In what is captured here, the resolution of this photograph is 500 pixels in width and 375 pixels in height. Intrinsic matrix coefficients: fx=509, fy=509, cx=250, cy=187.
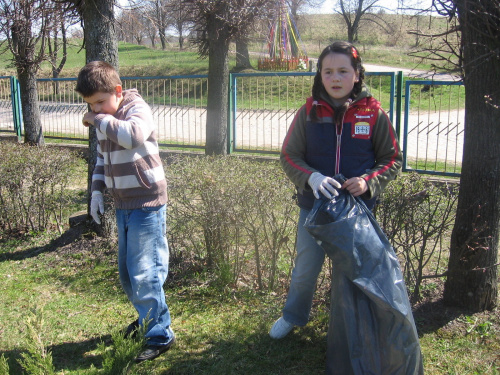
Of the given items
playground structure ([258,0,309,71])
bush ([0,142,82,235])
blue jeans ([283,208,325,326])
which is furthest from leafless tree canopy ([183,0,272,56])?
playground structure ([258,0,309,71])

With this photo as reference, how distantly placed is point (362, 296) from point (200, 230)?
192 cm

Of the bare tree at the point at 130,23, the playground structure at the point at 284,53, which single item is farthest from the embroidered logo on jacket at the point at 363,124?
the playground structure at the point at 284,53

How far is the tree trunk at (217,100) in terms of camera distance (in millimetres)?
7984

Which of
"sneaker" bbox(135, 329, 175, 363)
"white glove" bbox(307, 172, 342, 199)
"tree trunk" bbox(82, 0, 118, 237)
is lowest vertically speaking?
"sneaker" bbox(135, 329, 175, 363)

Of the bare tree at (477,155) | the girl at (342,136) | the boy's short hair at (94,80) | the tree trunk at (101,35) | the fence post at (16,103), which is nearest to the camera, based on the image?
the girl at (342,136)

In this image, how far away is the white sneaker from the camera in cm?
304

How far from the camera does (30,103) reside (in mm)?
9828

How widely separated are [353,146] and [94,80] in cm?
144

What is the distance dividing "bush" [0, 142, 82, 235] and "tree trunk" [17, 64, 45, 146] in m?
4.39

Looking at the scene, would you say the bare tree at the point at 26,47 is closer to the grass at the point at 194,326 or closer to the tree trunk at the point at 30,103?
the tree trunk at the point at 30,103

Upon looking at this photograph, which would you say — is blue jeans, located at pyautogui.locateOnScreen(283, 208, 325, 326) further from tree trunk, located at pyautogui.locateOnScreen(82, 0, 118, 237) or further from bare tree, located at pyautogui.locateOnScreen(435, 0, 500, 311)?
tree trunk, located at pyautogui.locateOnScreen(82, 0, 118, 237)

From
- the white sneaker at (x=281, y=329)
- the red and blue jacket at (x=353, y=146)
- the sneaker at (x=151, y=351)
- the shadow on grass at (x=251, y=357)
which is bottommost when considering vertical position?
the shadow on grass at (x=251, y=357)

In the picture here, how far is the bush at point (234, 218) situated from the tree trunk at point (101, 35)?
114 centimetres

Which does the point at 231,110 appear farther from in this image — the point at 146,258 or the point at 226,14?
the point at 146,258
